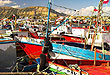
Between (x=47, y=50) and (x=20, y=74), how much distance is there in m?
6.06

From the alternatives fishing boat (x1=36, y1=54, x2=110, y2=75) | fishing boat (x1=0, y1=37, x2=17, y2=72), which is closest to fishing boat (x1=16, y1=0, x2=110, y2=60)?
fishing boat (x1=36, y1=54, x2=110, y2=75)

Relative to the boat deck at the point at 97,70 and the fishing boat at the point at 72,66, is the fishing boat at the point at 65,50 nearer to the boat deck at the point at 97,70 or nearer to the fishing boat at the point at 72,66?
the fishing boat at the point at 72,66

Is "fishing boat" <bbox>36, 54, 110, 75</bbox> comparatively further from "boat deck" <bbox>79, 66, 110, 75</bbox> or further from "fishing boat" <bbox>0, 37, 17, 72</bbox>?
"fishing boat" <bbox>0, 37, 17, 72</bbox>

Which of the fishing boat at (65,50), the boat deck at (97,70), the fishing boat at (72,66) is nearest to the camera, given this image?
the fishing boat at (72,66)

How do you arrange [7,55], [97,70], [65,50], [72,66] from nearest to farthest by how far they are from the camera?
[72,66], [7,55], [97,70], [65,50]

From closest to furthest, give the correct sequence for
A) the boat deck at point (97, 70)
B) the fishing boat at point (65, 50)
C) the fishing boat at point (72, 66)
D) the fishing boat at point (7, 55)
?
the fishing boat at point (72, 66), the fishing boat at point (7, 55), the boat deck at point (97, 70), the fishing boat at point (65, 50)

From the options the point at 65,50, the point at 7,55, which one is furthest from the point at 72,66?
the point at 7,55

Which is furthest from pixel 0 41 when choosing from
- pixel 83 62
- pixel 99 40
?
→ pixel 99 40

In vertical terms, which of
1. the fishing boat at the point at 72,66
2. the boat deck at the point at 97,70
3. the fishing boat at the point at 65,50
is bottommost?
the boat deck at the point at 97,70

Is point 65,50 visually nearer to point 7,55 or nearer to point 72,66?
point 72,66

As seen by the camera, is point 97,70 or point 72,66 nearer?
point 72,66

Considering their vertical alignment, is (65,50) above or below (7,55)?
below

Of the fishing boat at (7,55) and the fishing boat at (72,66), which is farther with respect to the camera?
the fishing boat at (7,55)

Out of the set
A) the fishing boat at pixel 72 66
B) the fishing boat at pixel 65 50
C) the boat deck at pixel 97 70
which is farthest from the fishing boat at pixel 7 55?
the boat deck at pixel 97 70
